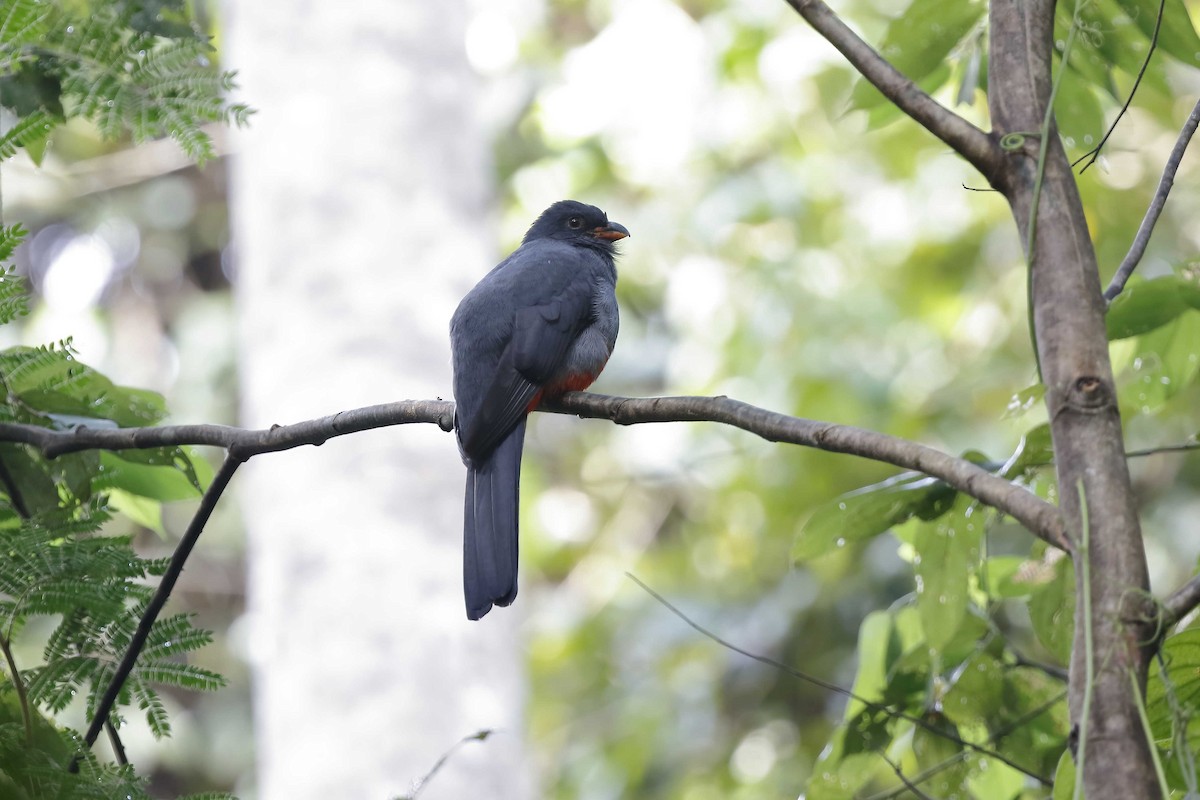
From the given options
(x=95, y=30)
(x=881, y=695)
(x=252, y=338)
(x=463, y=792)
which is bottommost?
(x=881, y=695)

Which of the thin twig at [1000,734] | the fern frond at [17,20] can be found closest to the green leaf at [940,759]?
the thin twig at [1000,734]

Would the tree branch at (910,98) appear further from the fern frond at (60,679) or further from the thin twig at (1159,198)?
the fern frond at (60,679)

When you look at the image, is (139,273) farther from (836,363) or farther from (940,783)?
(940,783)

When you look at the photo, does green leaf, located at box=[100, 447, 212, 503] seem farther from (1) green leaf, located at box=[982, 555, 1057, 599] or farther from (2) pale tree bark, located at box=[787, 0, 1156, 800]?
(1) green leaf, located at box=[982, 555, 1057, 599]

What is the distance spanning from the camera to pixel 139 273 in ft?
37.5

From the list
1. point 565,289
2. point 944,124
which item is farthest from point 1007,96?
point 565,289

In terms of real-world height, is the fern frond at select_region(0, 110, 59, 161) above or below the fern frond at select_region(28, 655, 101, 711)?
above

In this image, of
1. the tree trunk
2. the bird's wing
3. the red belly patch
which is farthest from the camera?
the red belly patch

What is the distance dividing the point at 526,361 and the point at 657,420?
1.11m

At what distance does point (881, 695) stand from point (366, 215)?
3075mm

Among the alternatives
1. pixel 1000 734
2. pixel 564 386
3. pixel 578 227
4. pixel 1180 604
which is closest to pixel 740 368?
pixel 578 227

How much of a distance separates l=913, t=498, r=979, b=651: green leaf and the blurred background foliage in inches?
95.5

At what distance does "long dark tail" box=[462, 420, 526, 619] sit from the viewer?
233cm

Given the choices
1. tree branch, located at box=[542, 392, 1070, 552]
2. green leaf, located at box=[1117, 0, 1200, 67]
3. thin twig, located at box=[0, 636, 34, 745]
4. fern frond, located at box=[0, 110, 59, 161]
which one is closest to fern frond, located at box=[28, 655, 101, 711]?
thin twig, located at box=[0, 636, 34, 745]
